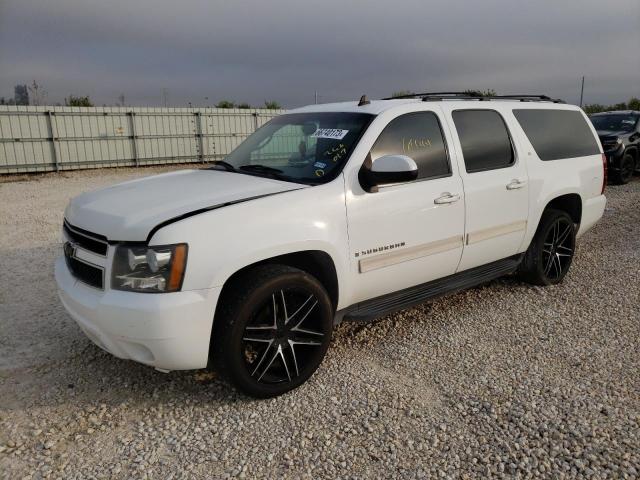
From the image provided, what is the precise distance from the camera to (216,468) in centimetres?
Result: 247

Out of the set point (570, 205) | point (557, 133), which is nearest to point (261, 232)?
point (557, 133)

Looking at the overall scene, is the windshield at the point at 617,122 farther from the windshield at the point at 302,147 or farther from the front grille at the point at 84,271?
the front grille at the point at 84,271

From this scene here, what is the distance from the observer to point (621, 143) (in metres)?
12.2

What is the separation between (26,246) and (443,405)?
20.2 ft


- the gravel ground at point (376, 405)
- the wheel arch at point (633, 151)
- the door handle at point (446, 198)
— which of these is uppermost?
the door handle at point (446, 198)

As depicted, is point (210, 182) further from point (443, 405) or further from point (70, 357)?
point (443, 405)

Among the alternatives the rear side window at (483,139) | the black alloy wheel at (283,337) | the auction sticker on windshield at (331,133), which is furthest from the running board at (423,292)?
the auction sticker on windshield at (331,133)

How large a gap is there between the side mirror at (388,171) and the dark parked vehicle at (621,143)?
11124 mm

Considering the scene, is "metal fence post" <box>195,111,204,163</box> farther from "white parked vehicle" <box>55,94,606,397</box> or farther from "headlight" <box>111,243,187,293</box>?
"headlight" <box>111,243,187,293</box>

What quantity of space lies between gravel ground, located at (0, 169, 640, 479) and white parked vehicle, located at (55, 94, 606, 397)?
34 cm

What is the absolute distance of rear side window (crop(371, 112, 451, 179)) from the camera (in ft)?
11.4

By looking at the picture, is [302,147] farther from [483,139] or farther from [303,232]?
[483,139]

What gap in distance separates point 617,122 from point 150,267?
1406 centimetres

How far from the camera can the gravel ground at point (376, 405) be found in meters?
2.49
